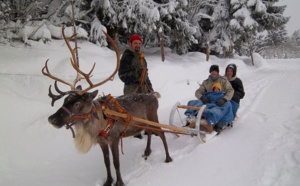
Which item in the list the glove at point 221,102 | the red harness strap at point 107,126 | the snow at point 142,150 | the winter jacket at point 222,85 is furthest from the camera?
the winter jacket at point 222,85

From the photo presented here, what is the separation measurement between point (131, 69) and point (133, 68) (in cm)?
5

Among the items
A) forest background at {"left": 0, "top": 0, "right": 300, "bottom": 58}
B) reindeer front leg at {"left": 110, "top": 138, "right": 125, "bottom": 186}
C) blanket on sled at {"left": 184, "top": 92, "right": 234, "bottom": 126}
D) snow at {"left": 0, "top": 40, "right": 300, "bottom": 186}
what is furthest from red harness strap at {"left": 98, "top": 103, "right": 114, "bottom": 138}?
forest background at {"left": 0, "top": 0, "right": 300, "bottom": 58}

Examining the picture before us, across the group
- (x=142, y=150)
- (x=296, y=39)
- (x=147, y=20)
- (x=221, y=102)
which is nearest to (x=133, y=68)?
(x=142, y=150)

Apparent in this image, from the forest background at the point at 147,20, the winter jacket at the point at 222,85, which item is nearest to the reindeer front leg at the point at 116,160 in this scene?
the winter jacket at the point at 222,85

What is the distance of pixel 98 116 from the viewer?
11.5 feet

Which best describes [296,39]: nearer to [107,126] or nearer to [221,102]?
[221,102]

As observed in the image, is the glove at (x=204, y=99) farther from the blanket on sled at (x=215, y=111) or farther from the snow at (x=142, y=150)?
the snow at (x=142, y=150)

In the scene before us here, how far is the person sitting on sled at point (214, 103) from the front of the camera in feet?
16.5

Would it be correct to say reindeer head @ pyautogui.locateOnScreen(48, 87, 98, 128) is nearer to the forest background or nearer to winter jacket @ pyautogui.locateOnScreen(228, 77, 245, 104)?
winter jacket @ pyautogui.locateOnScreen(228, 77, 245, 104)

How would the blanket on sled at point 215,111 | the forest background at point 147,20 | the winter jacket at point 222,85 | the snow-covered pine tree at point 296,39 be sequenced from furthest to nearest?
the snow-covered pine tree at point 296,39, the forest background at point 147,20, the winter jacket at point 222,85, the blanket on sled at point 215,111

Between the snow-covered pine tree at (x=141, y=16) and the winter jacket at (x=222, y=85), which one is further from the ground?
the snow-covered pine tree at (x=141, y=16)

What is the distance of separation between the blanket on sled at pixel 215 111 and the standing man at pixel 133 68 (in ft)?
4.03

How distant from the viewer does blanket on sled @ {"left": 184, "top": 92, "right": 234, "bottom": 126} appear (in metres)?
4.97

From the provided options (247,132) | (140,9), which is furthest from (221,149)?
(140,9)
